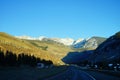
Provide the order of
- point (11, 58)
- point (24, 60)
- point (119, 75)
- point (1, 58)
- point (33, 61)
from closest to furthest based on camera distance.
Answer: point (119, 75), point (1, 58), point (11, 58), point (24, 60), point (33, 61)

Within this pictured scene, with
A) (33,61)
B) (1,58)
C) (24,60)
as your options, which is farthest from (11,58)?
(33,61)

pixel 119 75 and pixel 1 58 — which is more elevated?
pixel 1 58

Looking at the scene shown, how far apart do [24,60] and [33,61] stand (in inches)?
623

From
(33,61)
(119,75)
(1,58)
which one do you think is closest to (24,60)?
(33,61)

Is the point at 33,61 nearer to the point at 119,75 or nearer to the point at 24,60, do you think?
the point at 24,60

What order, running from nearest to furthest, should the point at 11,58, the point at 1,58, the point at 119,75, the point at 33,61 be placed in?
1. the point at 119,75
2. the point at 1,58
3. the point at 11,58
4. the point at 33,61

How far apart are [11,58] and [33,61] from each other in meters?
→ 51.0

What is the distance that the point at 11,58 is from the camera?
103188mm

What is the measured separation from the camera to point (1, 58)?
92.8 m

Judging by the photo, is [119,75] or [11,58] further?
[11,58]

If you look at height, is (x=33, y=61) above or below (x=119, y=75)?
A: above

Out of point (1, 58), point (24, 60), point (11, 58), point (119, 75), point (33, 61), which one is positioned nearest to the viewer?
point (119, 75)

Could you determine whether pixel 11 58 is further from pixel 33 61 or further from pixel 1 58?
pixel 33 61

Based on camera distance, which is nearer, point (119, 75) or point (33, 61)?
point (119, 75)
